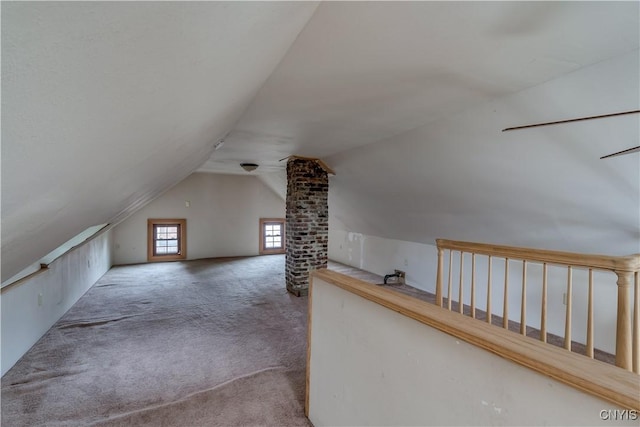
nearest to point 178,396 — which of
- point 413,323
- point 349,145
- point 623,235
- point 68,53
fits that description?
point 413,323

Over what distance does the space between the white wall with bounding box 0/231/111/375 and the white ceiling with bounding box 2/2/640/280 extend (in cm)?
89

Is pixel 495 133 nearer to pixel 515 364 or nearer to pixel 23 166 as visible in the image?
pixel 515 364

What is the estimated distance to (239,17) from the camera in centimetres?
95

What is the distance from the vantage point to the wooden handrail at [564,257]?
1.24 meters

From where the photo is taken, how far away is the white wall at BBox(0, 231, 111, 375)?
2416 millimetres

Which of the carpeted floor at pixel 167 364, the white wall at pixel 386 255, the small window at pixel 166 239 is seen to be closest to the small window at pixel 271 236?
the white wall at pixel 386 255

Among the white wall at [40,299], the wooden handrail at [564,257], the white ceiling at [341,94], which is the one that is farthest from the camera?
the white wall at [40,299]

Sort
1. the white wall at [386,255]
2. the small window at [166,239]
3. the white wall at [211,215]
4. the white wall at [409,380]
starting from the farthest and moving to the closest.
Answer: the small window at [166,239] < the white wall at [211,215] < the white wall at [386,255] < the white wall at [409,380]

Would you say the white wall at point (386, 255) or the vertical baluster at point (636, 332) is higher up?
the vertical baluster at point (636, 332)

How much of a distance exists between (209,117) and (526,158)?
2.49 m

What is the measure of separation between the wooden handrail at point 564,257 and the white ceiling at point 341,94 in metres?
0.99

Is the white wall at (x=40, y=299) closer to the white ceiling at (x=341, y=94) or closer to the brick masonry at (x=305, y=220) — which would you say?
the white ceiling at (x=341, y=94)

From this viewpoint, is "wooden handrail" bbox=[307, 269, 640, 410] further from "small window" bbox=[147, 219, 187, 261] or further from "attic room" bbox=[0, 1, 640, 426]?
"small window" bbox=[147, 219, 187, 261]

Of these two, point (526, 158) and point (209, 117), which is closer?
point (209, 117)
